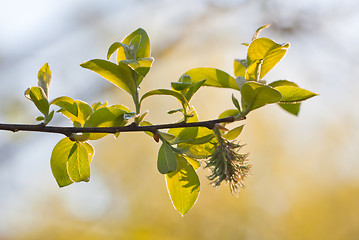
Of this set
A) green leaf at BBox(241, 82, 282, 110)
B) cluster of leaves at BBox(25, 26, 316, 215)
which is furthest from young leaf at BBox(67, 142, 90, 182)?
green leaf at BBox(241, 82, 282, 110)

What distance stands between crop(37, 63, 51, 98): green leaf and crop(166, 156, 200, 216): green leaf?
20 cm

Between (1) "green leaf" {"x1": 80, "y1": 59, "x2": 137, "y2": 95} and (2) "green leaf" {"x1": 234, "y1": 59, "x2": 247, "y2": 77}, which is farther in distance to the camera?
(2) "green leaf" {"x1": 234, "y1": 59, "x2": 247, "y2": 77}

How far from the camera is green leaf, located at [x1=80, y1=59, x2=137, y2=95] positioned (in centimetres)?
53

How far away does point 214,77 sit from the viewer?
1.98ft

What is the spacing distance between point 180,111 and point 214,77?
7 centimetres

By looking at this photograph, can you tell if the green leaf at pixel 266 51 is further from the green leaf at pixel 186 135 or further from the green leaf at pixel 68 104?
the green leaf at pixel 68 104

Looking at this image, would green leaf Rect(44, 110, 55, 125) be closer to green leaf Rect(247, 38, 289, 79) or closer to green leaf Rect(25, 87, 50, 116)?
green leaf Rect(25, 87, 50, 116)

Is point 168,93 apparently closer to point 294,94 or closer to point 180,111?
point 180,111

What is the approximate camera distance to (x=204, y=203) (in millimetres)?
3090

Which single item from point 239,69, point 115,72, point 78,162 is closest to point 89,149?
point 78,162

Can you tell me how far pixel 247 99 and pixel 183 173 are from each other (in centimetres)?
13

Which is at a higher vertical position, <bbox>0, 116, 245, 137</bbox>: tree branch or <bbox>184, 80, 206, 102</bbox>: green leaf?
<bbox>184, 80, 206, 102</bbox>: green leaf

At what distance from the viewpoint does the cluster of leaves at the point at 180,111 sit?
54 cm

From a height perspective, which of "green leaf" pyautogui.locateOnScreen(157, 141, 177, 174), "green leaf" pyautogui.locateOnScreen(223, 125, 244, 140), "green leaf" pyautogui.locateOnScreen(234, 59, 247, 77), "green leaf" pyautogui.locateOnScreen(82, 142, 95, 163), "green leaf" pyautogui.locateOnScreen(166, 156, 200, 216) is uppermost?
"green leaf" pyautogui.locateOnScreen(234, 59, 247, 77)
